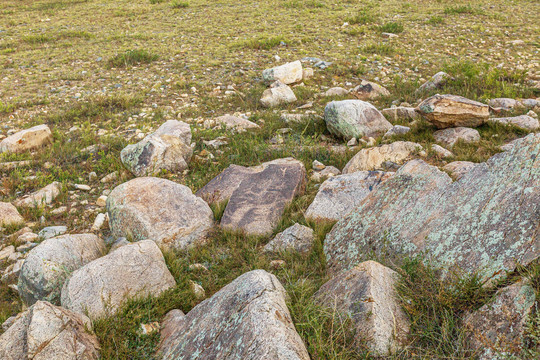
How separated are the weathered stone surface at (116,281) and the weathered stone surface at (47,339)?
47cm

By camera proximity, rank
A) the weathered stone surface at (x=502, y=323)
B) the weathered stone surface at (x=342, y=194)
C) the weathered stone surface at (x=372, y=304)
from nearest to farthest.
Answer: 1. the weathered stone surface at (x=502, y=323)
2. the weathered stone surface at (x=372, y=304)
3. the weathered stone surface at (x=342, y=194)

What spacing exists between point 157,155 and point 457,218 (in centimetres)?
Result: 527

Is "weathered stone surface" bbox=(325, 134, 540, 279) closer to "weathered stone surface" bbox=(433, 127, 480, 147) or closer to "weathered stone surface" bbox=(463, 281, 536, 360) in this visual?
"weathered stone surface" bbox=(463, 281, 536, 360)

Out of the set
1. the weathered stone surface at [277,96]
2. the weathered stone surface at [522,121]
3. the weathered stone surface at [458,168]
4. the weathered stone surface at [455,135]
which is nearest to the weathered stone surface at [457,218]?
the weathered stone surface at [458,168]

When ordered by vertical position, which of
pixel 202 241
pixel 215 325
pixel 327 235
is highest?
pixel 215 325

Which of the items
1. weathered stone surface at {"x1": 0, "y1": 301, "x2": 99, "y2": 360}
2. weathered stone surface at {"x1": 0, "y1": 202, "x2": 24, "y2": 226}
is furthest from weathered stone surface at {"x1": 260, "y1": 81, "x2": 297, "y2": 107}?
weathered stone surface at {"x1": 0, "y1": 301, "x2": 99, "y2": 360}

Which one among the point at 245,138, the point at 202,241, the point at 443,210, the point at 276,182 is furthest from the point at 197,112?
the point at 443,210

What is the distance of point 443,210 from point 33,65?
48.1ft

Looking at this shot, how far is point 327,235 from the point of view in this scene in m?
4.87

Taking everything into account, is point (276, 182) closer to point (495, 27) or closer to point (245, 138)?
point (245, 138)

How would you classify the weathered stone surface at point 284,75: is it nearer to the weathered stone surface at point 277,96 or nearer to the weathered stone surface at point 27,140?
the weathered stone surface at point 277,96

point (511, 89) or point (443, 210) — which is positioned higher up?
point (443, 210)

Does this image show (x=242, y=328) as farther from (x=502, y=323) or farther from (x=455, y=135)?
(x=455, y=135)

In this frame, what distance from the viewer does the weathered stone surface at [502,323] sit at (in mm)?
2699
